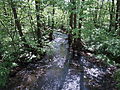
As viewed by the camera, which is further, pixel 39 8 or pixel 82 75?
pixel 39 8

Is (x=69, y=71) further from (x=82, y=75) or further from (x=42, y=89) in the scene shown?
(x=42, y=89)

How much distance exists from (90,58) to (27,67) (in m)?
4.98

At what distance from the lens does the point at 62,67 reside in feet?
33.2

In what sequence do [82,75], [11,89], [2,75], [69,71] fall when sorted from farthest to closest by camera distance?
[69,71] < [82,75] < [11,89] < [2,75]

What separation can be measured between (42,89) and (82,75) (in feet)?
8.83

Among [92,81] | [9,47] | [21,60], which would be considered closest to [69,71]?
[92,81]

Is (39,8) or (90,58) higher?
→ (39,8)

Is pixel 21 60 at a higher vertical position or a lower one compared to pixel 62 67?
higher

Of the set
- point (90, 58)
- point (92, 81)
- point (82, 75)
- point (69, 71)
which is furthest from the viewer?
point (90, 58)

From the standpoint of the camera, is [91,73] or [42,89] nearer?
[42,89]

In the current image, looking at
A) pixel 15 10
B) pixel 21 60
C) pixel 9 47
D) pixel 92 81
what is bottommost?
pixel 92 81

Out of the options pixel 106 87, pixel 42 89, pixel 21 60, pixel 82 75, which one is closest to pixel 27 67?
pixel 21 60

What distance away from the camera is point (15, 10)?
29.2ft

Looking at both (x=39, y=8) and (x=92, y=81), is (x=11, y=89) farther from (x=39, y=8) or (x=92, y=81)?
(x=39, y=8)
